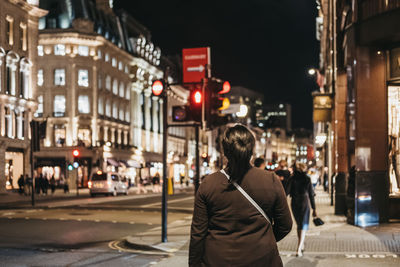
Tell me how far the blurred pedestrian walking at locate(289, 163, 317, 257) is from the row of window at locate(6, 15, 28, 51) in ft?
135

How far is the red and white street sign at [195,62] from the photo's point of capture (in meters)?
19.6

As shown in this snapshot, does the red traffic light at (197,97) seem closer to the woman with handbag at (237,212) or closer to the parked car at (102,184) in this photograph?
the woman with handbag at (237,212)

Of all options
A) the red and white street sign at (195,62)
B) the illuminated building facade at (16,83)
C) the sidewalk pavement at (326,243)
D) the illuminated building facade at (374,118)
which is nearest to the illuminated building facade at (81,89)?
the illuminated building facade at (16,83)

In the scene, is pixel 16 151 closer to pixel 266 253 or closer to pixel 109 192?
pixel 109 192

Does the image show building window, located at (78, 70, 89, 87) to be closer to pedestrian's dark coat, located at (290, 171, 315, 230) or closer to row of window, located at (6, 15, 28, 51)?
row of window, located at (6, 15, 28, 51)

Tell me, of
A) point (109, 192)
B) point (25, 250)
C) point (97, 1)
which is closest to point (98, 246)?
point (25, 250)

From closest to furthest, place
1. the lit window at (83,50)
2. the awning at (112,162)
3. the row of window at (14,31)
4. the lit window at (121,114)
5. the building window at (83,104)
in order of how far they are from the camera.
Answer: the row of window at (14,31) → the building window at (83,104) → the lit window at (83,50) → the awning at (112,162) → the lit window at (121,114)

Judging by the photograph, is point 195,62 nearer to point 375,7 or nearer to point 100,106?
point 375,7

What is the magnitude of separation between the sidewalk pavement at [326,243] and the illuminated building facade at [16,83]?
3460 centimetres

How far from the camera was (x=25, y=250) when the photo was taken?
1269 cm

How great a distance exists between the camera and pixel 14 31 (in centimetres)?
4934

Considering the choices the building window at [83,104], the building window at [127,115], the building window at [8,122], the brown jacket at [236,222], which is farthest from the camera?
the building window at [127,115]

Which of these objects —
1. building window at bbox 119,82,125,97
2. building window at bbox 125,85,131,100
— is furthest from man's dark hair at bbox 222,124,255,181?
building window at bbox 125,85,131,100

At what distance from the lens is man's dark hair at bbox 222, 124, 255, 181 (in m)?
4.05
